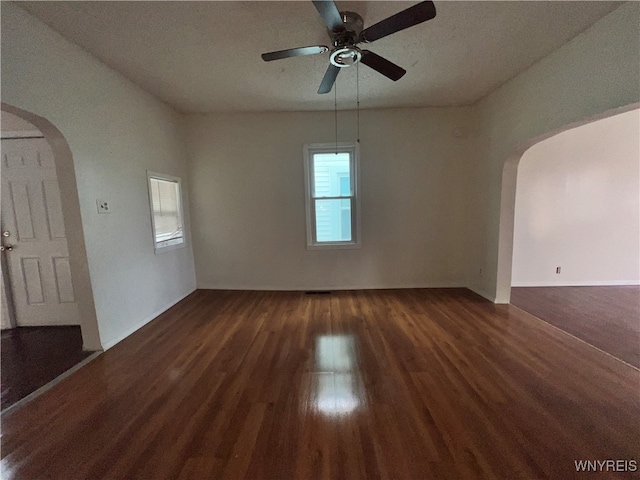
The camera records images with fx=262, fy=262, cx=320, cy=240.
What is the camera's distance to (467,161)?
411 cm

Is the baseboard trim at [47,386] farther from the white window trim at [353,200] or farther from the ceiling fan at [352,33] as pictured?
the ceiling fan at [352,33]

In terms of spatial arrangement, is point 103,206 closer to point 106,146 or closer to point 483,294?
point 106,146

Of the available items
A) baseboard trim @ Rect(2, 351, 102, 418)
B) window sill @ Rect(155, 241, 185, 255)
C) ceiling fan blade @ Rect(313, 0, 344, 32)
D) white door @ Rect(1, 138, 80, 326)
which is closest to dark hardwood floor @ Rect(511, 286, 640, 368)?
ceiling fan blade @ Rect(313, 0, 344, 32)

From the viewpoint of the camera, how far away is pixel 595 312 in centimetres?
322

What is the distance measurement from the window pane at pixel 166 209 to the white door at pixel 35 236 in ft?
2.99

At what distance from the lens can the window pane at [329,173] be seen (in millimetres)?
4219

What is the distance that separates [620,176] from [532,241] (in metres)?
1.63

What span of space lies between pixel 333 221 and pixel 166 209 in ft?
8.16

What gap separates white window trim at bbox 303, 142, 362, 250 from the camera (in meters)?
4.14

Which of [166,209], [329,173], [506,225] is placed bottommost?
[506,225]

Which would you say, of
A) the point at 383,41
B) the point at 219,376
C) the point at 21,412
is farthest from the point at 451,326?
the point at 21,412

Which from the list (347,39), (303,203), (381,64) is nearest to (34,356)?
(303,203)

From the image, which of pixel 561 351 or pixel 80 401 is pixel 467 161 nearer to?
pixel 561 351
